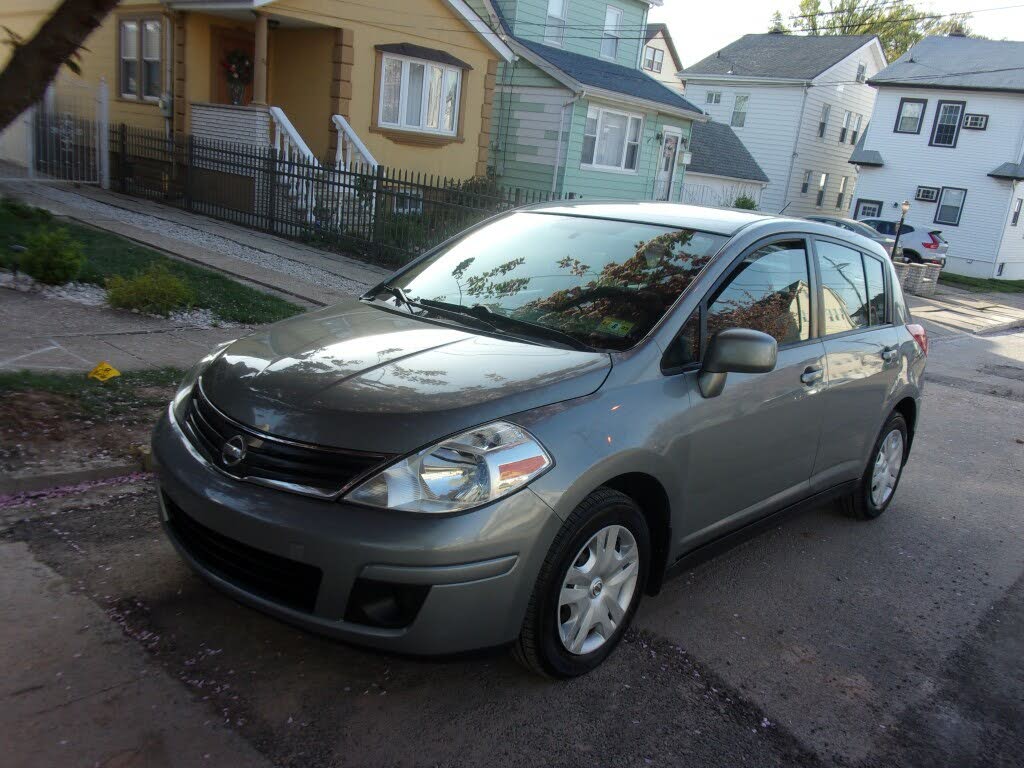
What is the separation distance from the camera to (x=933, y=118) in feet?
108

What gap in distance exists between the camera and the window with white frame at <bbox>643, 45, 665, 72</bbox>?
59750mm

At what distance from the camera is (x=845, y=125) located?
39844 millimetres

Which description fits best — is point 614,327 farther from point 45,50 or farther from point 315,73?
point 315,73

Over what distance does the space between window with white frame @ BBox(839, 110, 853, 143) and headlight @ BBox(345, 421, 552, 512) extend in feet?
135

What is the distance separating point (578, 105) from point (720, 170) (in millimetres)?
13132

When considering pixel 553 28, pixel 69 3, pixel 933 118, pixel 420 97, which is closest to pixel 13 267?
pixel 69 3

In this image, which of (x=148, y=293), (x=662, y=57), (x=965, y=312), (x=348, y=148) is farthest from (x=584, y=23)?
(x=662, y=57)

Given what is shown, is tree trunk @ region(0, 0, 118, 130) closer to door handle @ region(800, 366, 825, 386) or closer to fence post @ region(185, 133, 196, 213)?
door handle @ region(800, 366, 825, 386)

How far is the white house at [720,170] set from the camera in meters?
32.7

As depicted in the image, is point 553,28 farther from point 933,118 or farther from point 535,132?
point 933,118

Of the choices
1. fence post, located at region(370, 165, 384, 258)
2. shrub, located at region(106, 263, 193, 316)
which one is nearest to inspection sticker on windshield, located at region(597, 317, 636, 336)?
shrub, located at region(106, 263, 193, 316)

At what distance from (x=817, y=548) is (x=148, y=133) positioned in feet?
53.2

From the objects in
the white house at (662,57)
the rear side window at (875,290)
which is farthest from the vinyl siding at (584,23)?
the white house at (662,57)

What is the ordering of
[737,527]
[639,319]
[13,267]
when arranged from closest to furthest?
[639,319], [737,527], [13,267]
